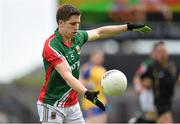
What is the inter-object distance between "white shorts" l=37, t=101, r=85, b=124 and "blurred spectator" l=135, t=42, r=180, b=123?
5334 mm

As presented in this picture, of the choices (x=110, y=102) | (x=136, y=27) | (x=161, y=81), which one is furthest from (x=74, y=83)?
(x=110, y=102)

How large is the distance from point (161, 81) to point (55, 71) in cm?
584

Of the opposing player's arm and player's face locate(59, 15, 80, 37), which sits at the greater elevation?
player's face locate(59, 15, 80, 37)

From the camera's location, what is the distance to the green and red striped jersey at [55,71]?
967 centimetres

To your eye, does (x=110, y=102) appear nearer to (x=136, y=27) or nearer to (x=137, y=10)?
(x=137, y=10)

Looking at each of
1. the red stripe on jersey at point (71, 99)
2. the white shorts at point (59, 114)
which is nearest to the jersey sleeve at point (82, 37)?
the red stripe on jersey at point (71, 99)

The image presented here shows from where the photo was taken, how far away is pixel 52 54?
9.62 m

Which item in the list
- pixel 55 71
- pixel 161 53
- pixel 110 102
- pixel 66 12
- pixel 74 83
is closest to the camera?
pixel 74 83

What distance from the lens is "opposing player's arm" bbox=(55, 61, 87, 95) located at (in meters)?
9.26

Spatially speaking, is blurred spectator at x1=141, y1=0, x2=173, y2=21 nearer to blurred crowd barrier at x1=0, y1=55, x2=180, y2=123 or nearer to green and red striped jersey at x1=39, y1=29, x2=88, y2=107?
blurred crowd barrier at x1=0, y1=55, x2=180, y2=123

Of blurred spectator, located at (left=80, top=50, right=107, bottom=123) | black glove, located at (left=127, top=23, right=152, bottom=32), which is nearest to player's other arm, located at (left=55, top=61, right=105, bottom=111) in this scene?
black glove, located at (left=127, top=23, right=152, bottom=32)

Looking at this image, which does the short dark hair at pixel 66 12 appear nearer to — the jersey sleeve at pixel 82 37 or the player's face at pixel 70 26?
the player's face at pixel 70 26

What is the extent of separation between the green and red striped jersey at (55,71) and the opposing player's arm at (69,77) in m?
0.12

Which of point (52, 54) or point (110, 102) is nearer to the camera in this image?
point (52, 54)
